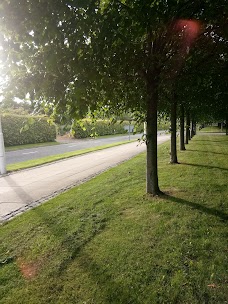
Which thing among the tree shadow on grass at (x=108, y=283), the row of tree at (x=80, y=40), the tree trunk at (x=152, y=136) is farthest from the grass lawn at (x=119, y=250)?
the row of tree at (x=80, y=40)

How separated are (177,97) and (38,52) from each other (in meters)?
7.40

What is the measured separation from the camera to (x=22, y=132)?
2708 cm

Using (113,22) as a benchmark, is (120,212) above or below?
below

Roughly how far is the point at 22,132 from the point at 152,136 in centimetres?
2375

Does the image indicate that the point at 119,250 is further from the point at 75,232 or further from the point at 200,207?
the point at 200,207

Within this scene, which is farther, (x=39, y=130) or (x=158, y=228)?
(x=39, y=130)

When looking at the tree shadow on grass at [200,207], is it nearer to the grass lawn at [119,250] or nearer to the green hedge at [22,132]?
the grass lawn at [119,250]

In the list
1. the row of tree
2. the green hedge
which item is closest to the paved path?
the row of tree

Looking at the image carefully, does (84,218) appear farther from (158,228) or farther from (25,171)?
(25,171)

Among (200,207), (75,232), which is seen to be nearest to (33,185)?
(75,232)

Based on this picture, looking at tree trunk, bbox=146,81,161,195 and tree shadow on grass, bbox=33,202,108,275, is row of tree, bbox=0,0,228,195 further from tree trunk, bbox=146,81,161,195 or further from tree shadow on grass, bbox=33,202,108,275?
tree shadow on grass, bbox=33,202,108,275

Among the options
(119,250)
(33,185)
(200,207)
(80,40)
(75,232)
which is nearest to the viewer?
(80,40)

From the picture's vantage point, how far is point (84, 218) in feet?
16.1

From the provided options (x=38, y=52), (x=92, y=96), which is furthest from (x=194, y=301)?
(x=38, y=52)
